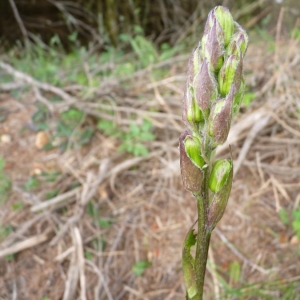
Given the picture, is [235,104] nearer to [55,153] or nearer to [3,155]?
[55,153]

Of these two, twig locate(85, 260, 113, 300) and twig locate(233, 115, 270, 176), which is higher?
twig locate(233, 115, 270, 176)

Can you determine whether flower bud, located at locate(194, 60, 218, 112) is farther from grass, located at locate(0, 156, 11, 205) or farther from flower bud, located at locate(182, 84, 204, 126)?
grass, located at locate(0, 156, 11, 205)

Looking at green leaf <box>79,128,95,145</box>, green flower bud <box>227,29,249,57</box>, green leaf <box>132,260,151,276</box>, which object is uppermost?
green flower bud <box>227,29,249,57</box>

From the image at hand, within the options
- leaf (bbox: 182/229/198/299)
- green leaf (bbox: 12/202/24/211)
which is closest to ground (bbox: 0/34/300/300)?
green leaf (bbox: 12/202/24/211)

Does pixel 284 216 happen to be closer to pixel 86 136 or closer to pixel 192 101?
pixel 86 136

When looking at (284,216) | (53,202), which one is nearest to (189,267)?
(284,216)

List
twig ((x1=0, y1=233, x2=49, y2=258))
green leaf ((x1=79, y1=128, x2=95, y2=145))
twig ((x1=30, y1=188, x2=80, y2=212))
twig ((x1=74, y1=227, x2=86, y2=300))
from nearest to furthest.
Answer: twig ((x1=74, y1=227, x2=86, y2=300)) → twig ((x1=0, y1=233, x2=49, y2=258)) → twig ((x1=30, y1=188, x2=80, y2=212)) → green leaf ((x1=79, y1=128, x2=95, y2=145))

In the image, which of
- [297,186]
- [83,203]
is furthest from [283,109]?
[83,203]
